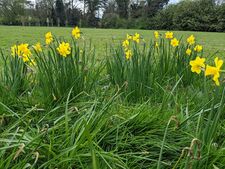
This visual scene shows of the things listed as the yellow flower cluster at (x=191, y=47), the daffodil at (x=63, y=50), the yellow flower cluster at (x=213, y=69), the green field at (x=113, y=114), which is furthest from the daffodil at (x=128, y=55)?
the yellow flower cluster at (x=213, y=69)

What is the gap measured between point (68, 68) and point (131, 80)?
0.42 metres

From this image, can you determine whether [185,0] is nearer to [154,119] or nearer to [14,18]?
[14,18]

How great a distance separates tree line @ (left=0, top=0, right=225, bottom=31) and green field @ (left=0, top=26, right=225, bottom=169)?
3201cm

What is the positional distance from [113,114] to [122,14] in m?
49.2

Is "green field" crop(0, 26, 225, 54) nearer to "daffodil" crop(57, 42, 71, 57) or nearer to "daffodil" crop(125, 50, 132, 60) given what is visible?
"daffodil" crop(125, 50, 132, 60)

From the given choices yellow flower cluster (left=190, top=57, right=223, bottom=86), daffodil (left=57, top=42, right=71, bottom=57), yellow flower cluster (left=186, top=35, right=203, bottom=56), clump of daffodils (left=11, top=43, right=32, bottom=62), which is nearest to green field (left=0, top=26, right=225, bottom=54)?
yellow flower cluster (left=186, top=35, right=203, bottom=56)

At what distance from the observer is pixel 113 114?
1664 millimetres

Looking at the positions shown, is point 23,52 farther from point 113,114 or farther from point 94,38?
point 94,38

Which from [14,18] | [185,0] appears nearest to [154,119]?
[185,0]

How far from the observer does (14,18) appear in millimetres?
47750

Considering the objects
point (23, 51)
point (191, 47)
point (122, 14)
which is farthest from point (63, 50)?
point (122, 14)

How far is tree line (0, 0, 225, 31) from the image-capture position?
3381 cm

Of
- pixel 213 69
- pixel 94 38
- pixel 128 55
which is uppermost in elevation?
pixel 213 69

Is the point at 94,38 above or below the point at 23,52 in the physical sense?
below
